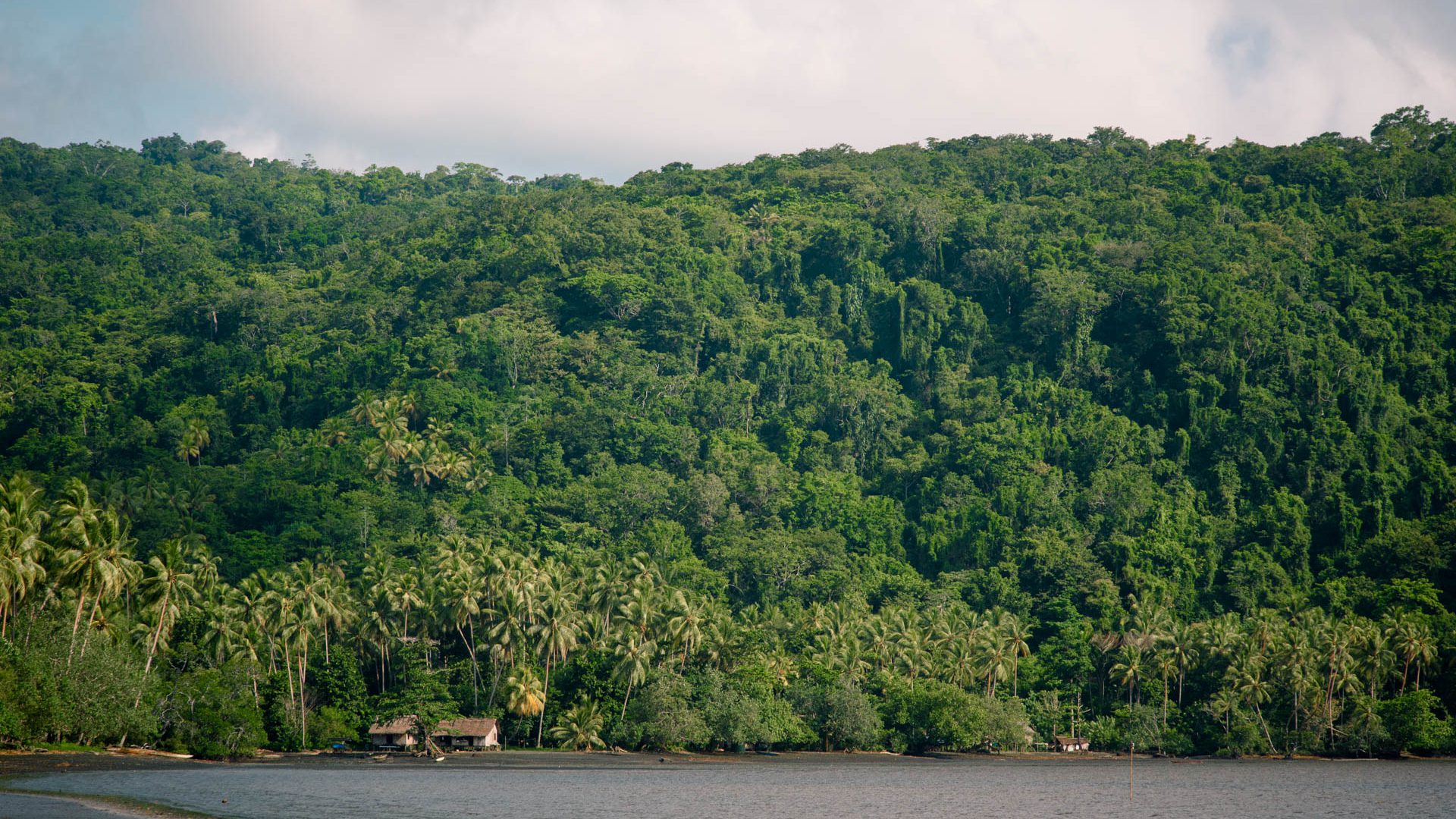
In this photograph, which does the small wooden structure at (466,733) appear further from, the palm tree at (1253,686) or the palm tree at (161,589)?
the palm tree at (1253,686)

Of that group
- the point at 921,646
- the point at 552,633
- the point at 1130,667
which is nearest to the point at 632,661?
the point at 552,633

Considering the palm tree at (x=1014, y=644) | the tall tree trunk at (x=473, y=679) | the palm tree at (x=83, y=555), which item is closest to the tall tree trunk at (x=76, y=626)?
the palm tree at (x=83, y=555)

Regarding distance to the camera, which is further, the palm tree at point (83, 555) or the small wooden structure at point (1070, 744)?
the small wooden structure at point (1070, 744)

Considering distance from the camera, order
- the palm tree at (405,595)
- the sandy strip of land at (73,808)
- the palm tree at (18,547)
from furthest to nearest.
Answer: the palm tree at (405,595)
the palm tree at (18,547)
the sandy strip of land at (73,808)

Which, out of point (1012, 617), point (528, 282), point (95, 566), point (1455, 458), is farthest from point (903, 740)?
point (528, 282)

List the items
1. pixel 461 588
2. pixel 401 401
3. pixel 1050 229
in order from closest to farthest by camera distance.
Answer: pixel 461 588, pixel 401 401, pixel 1050 229

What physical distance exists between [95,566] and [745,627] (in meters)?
49.2

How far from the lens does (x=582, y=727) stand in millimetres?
96812

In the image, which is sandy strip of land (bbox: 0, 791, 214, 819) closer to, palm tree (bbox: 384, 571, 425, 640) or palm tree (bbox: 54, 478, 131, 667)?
palm tree (bbox: 54, 478, 131, 667)

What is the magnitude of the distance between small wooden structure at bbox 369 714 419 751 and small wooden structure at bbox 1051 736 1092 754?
48.7 meters

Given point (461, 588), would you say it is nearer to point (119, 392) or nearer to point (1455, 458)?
point (119, 392)

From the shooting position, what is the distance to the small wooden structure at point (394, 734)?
310 feet

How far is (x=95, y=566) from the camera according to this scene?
2753 inches

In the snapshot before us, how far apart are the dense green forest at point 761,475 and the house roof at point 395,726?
51.4 inches
